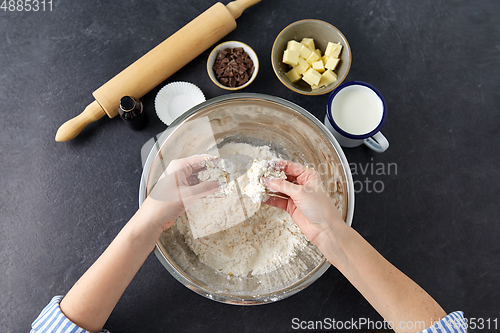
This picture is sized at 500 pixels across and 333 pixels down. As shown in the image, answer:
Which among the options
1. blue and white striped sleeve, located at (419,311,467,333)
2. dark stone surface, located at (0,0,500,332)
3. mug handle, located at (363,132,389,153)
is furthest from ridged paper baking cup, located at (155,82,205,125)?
blue and white striped sleeve, located at (419,311,467,333)

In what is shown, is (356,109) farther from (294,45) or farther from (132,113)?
(132,113)

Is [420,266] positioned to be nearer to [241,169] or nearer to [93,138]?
[241,169]

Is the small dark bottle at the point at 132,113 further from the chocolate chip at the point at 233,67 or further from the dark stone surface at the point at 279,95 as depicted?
the chocolate chip at the point at 233,67

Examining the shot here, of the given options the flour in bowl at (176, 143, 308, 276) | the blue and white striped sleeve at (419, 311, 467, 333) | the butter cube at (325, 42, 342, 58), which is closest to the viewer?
the blue and white striped sleeve at (419, 311, 467, 333)

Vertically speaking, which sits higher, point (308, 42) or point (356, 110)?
point (308, 42)

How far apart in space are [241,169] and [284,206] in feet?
0.78

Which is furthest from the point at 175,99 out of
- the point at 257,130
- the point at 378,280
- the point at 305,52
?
the point at 378,280

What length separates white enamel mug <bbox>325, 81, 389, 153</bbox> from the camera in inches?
52.4

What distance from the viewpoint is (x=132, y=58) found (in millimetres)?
1501

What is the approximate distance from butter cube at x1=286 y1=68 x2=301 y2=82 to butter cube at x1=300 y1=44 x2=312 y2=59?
7 cm

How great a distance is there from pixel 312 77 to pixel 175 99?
0.63m

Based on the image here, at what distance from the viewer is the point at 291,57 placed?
138 cm

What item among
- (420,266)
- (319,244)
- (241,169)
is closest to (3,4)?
(241,169)

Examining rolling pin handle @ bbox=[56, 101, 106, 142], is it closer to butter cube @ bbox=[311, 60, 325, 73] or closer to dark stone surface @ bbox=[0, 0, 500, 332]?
dark stone surface @ bbox=[0, 0, 500, 332]
